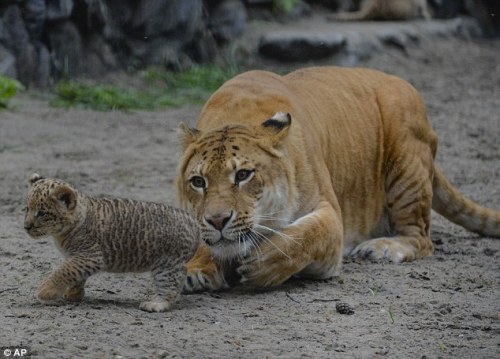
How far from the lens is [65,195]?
5.27 meters

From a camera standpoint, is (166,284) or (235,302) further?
(235,302)

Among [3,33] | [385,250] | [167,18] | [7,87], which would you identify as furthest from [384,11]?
[385,250]

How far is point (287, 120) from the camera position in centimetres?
610

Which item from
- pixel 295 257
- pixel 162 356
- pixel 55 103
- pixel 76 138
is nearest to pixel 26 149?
pixel 76 138

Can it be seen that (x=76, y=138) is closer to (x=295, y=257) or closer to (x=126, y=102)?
(x=126, y=102)

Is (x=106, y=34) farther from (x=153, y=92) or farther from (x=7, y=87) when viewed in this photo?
(x=7, y=87)

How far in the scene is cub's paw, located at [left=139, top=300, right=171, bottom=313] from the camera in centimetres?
539

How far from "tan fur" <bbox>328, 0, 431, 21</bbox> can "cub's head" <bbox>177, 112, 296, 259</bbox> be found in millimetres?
10489

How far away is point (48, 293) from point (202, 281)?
3.16ft

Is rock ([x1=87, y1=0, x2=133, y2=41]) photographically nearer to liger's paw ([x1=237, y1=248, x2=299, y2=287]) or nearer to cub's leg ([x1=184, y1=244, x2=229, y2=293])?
cub's leg ([x1=184, y1=244, x2=229, y2=293])

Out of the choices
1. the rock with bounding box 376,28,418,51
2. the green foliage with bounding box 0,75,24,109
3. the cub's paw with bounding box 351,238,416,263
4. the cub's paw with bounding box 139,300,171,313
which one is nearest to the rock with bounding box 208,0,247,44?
the rock with bounding box 376,28,418,51

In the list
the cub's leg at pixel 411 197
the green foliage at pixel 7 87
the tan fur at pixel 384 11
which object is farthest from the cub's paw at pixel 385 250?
the tan fur at pixel 384 11

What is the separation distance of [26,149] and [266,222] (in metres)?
4.43

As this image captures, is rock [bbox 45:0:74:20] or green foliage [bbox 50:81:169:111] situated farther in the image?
rock [bbox 45:0:74:20]
